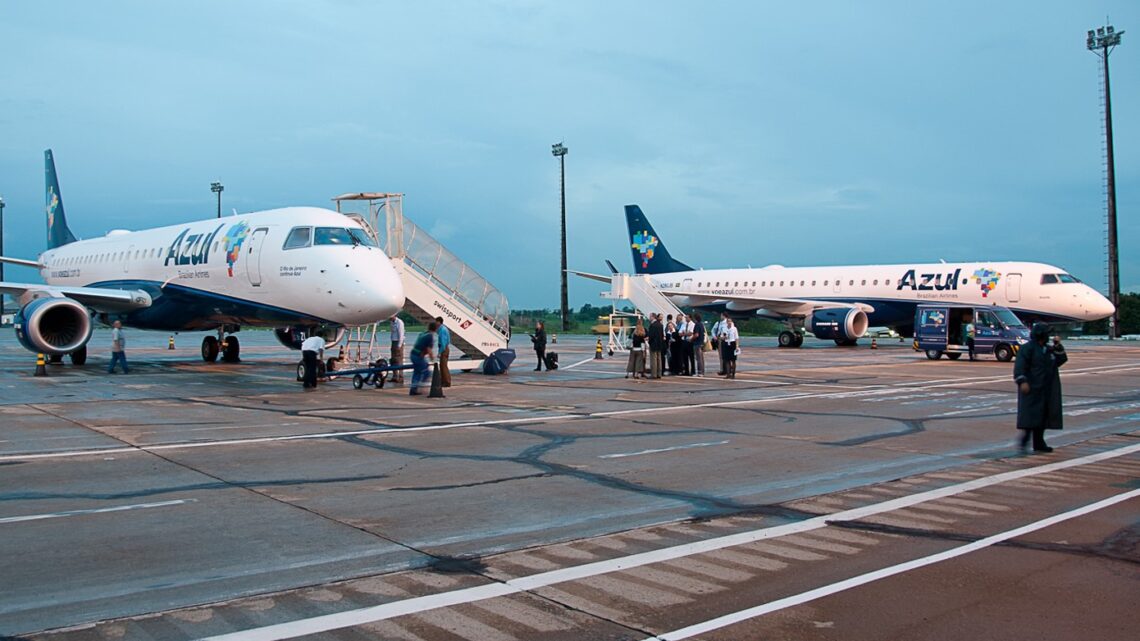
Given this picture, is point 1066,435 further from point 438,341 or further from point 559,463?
point 438,341

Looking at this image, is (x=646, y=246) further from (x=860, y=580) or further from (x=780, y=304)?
(x=860, y=580)

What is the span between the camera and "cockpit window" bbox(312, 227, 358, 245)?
1858 cm

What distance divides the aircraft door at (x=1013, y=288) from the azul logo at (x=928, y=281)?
1853mm

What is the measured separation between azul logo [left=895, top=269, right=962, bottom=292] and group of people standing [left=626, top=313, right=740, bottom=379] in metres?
15.7

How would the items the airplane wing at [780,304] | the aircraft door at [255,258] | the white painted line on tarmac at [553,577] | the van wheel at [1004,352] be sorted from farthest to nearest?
the airplane wing at [780,304]
the van wheel at [1004,352]
the aircraft door at [255,258]
the white painted line on tarmac at [553,577]

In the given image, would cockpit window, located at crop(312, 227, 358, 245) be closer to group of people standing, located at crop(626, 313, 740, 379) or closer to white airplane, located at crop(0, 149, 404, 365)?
white airplane, located at crop(0, 149, 404, 365)

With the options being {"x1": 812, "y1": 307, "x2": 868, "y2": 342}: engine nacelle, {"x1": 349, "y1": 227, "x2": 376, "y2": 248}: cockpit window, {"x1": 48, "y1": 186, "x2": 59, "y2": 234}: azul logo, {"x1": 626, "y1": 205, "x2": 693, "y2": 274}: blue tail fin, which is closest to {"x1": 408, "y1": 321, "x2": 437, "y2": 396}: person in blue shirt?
{"x1": 349, "y1": 227, "x2": 376, "y2": 248}: cockpit window

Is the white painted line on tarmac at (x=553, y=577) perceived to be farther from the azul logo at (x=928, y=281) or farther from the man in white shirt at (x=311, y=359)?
the azul logo at (x=928, y=281)

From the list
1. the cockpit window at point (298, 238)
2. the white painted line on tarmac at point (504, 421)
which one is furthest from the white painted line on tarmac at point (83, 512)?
the cockpit window at point (298, 238)

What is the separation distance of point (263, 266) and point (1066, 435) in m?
15.1

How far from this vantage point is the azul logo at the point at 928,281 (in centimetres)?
3500

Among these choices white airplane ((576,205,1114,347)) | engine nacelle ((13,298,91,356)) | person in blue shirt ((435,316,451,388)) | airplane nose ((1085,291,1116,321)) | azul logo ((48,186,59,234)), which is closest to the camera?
person in blue shirt ((435,316,451,388))

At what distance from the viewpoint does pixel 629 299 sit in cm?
3225

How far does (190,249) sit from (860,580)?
19.7 m
